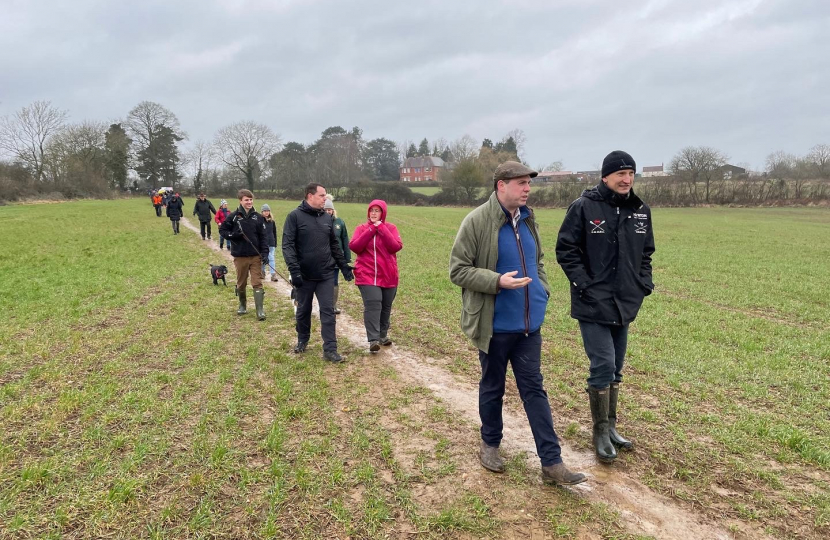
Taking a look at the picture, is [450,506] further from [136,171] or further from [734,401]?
[136,171]

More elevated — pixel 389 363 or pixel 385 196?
pixel 385 196

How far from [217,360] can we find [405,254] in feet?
35.9

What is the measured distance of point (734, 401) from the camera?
510cm

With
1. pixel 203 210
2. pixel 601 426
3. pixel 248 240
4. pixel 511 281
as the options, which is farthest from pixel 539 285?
pixel 203 210

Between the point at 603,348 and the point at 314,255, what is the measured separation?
380cm

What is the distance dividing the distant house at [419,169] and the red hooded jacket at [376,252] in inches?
3739

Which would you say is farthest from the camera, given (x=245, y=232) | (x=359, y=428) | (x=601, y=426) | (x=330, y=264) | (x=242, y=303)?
→ (x=242, y=303)

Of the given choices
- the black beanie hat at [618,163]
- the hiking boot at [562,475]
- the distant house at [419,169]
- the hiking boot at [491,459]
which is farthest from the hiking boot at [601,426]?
the distant house at [419,169]

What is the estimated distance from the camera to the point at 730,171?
171ft

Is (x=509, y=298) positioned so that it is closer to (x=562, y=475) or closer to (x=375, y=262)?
(x=562, y=475)

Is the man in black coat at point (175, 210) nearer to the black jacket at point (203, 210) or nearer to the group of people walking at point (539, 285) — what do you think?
the black jacket at point (203, 210)

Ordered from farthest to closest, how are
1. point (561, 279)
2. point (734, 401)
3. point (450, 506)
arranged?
point (561, 279) → point (734, 401) → point (450, 506)

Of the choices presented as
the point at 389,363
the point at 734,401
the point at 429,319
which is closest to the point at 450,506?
the point at 389,363

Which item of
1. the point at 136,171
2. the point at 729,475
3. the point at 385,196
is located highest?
the point at 136,171
